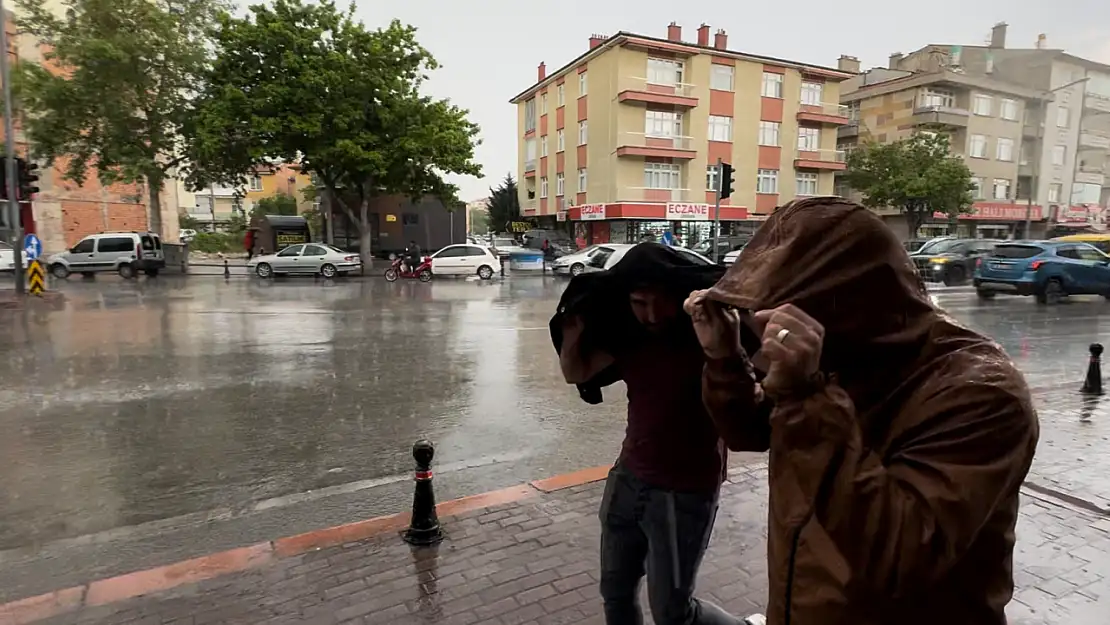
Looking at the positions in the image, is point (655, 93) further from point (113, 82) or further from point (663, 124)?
point (113, 82)

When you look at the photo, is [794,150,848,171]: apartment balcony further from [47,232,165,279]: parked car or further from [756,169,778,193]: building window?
[47,232,165,279]: parked car

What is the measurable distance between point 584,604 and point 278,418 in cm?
449

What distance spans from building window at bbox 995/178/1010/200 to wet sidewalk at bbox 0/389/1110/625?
50463 mm

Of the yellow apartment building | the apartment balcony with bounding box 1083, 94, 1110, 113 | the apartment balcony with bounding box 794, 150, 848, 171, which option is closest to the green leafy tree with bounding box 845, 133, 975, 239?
the apartment balcony with bounding box 794, 150, 848, 171

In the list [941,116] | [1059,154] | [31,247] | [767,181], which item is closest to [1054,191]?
[1059,154]

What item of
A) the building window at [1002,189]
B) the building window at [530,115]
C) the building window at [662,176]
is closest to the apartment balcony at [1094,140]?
the building window at [1002,189]

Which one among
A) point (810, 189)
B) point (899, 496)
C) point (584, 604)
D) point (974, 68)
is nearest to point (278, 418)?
point (584, 604)

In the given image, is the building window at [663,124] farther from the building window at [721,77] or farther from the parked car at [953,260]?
the parked car at [953,260]

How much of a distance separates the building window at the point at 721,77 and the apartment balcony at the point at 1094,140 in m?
30.0

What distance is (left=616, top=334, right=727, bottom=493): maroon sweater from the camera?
2.31 m

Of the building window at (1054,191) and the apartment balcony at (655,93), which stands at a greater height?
the apartment balcony at (655,93)

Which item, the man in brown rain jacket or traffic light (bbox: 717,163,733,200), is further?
traffic light (bbox: 717,163,733,200)

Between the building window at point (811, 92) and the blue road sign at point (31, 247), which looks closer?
the blue road sign at point (31, 247)

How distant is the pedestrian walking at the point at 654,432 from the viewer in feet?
7.54
